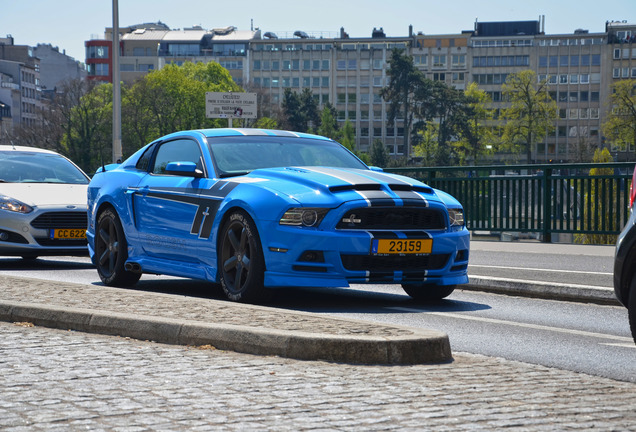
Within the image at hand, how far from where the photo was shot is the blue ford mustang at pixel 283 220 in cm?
903

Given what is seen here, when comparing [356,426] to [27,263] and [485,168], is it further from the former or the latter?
[485,168]

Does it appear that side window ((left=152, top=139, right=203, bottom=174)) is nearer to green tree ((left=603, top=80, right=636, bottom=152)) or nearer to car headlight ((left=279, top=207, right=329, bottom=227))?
car headlight ((left=279, top=207, right=329, bottom=227))

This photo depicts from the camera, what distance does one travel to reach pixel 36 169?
16250 millimetres

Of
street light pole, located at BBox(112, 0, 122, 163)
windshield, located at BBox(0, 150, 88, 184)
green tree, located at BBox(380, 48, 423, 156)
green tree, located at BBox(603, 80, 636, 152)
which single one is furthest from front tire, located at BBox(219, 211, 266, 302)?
green tree, located at BBox(380, 48, 423, 156)

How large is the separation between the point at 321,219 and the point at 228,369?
3.26 metres

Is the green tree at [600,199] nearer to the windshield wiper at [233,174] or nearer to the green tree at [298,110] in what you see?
the windshield wiper at [233,174]

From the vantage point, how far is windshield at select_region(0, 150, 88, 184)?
627 inches

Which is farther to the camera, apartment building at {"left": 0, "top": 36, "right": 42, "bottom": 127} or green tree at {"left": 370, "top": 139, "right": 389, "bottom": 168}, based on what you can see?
apartment building at {"left": 0, "top": 36, "right": 42, "bottom": 127}

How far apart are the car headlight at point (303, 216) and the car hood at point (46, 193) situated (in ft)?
20.9

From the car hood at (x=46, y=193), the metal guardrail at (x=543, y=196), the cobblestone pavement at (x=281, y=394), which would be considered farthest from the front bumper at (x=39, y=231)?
the cobblestone pavement at (x=281, y=394)

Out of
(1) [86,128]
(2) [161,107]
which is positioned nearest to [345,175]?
(1) [86,128]

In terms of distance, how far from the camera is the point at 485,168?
61.8 feet

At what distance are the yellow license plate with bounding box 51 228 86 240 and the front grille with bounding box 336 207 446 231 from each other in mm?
6417

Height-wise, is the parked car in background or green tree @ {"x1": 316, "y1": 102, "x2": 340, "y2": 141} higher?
green tree @ {"x1": 316, "y1": 102, "x2": 340, "y2": 141}
